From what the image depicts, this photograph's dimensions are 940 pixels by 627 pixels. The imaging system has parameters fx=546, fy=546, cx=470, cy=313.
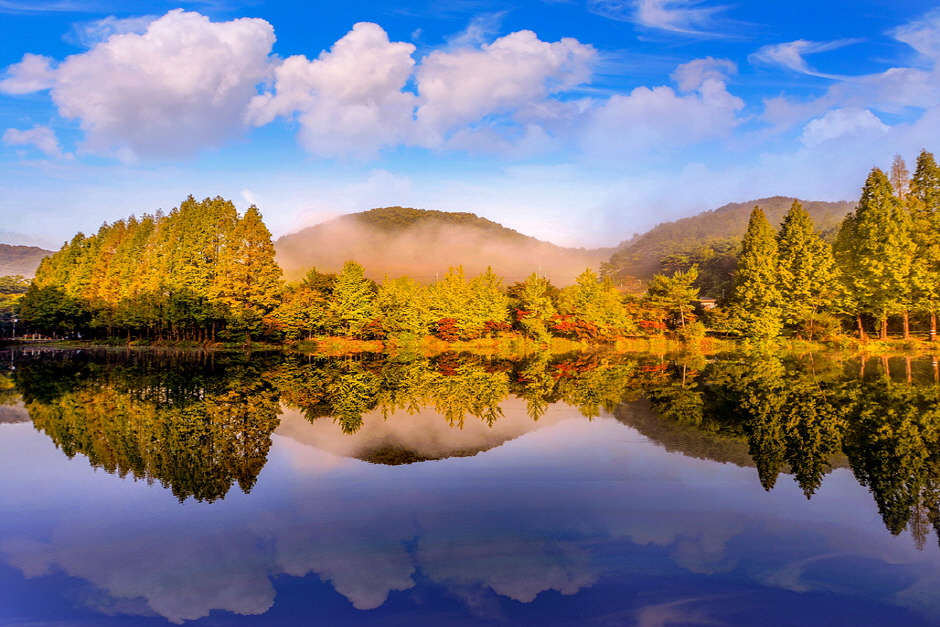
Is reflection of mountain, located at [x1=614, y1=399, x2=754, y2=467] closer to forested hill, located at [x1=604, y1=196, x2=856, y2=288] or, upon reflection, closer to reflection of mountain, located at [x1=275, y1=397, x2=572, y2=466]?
reflection of mountain, located at [x1=275, y1=397, x2=572, y2=466]

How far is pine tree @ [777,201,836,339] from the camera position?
118 ft

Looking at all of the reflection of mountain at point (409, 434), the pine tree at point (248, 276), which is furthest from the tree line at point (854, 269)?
the pine tree at point (248, 276)

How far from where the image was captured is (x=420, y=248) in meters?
142

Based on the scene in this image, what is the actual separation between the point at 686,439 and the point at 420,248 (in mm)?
134025

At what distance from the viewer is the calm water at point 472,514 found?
4578 mm

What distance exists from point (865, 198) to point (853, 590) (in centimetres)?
3968

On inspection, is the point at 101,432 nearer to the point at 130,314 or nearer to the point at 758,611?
the point at 758,611

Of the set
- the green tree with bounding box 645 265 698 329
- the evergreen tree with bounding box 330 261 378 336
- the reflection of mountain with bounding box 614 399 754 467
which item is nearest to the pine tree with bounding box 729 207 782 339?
the green tree with bounding box 645 265 698 329

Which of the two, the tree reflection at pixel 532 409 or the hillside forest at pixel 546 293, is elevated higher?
the hillside forest at pixel 546 293

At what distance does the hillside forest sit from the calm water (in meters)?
24.7

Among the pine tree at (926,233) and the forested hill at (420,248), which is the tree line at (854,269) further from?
the forested hill at (420,248)

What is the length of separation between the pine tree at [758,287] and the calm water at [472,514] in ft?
77.0

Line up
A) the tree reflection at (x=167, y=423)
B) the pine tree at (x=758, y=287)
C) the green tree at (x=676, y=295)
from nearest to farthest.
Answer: the tree reflection at (x=167, y=423) → the pine tree at (x=758, y=287) → the green tree at (x=676, y=295)

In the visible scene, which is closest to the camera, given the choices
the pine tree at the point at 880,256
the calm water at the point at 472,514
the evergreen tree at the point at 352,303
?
the calm water at the point at 472,514
